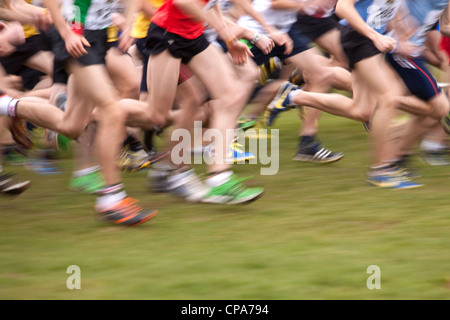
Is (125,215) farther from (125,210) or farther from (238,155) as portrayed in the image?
(238,155)

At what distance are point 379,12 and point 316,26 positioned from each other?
1.22 metres

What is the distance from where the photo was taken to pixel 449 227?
4.77m

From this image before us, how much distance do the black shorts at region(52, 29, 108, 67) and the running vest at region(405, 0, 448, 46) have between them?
222 centimetres

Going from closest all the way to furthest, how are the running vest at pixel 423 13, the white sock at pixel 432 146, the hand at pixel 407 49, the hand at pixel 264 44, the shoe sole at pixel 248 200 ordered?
the shoe sole at pixel 248 200, the running vest at pixel 423 13, the hand at pixel 407 49, the hand at pixel 264 44, the white sock at pixel 432 146

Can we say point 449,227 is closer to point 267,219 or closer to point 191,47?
point 267,219

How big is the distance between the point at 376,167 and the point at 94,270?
2.56 meters

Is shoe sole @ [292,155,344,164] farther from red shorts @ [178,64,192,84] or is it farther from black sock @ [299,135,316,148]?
red shorts @ [178,64,192,84]

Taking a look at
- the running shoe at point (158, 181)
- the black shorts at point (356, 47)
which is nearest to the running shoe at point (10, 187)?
the running shoe at point (158, 181)

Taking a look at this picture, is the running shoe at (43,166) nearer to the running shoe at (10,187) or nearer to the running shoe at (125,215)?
the running shoe at (10,187)

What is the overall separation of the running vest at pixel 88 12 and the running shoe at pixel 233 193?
1322 mm

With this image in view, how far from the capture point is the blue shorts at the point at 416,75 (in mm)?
5863

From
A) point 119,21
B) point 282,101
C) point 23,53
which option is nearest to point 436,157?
point 282,101

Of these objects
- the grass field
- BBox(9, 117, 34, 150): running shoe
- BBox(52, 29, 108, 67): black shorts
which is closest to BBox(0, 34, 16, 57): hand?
BBox(9, 117, 34, 150): running shoe
